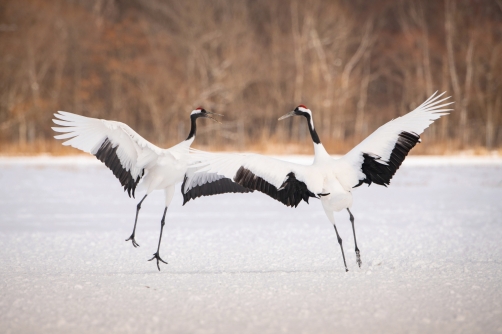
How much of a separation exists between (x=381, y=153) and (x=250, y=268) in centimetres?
185

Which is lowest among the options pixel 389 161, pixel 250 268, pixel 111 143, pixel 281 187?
pixel 250 268

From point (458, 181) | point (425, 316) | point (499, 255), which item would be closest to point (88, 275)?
point (425, 316)

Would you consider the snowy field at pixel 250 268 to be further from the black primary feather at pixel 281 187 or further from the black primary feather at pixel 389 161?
the black primary feather at pixel 389 161

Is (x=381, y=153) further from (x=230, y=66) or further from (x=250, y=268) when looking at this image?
(x=230, y=66)

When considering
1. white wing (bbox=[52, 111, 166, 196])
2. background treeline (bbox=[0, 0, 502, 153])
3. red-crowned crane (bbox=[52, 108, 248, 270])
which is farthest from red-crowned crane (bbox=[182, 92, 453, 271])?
background treeline (bbox=[0, 0, 502, 153])

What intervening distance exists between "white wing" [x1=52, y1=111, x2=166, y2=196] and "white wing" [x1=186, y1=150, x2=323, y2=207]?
1.10 meters

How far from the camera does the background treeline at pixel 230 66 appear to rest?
31891 mm

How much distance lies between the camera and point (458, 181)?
1616 centimetres

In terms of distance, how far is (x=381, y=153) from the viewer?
6531 millimetres

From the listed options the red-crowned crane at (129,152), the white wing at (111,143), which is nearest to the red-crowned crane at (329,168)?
the red-crowned crane at (129,152)

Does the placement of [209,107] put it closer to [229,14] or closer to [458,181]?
[229,14]

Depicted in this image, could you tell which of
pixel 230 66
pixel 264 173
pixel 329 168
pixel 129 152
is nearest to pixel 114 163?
pixel 129 152

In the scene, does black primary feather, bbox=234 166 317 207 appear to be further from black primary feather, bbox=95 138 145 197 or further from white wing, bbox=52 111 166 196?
black primary feather, bbox=95 138 145 197

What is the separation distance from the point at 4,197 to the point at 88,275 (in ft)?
26.1
